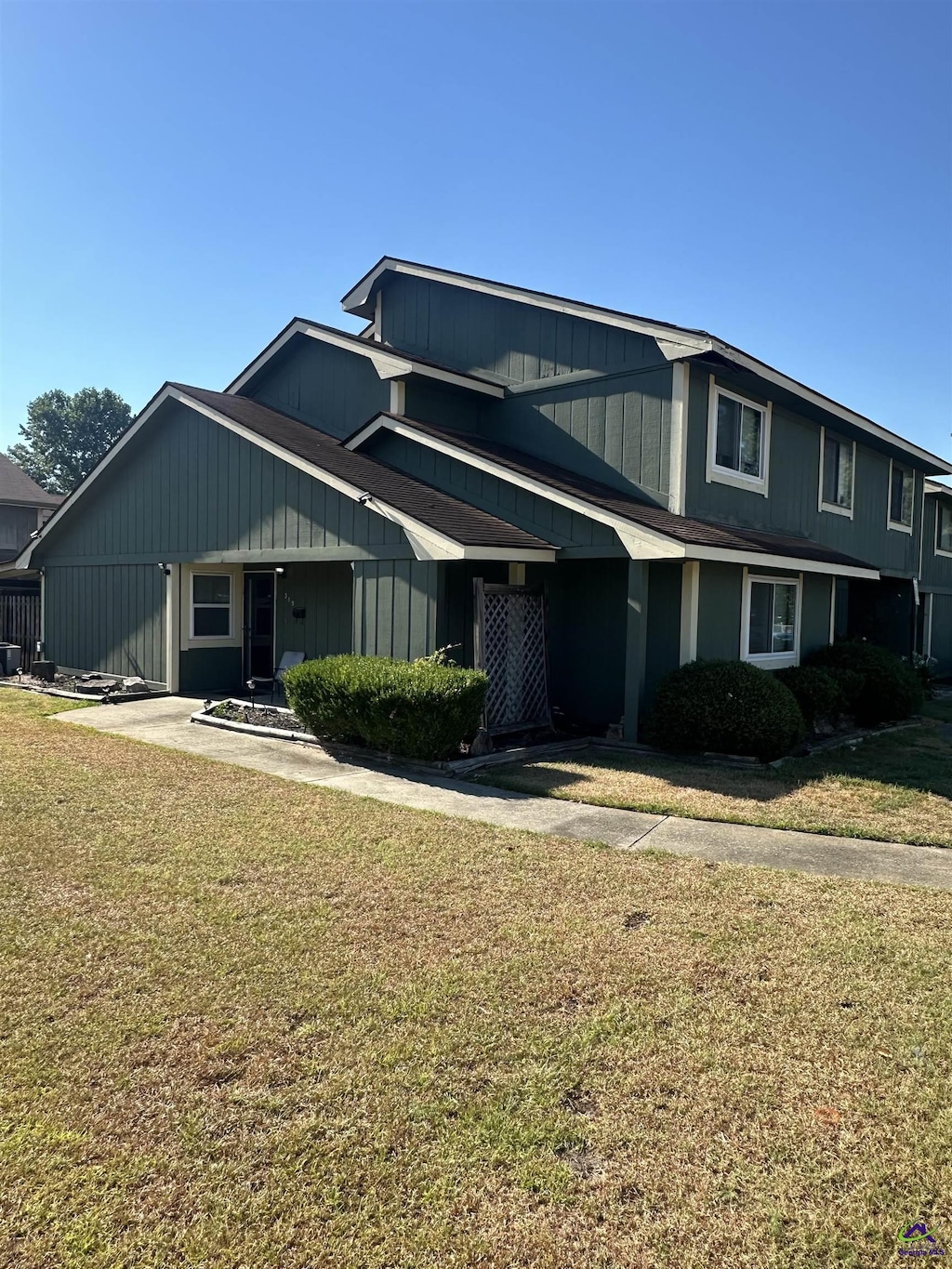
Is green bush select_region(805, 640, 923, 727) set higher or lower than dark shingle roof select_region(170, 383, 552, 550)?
lower

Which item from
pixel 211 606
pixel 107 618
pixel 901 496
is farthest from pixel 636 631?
pixel 901 496

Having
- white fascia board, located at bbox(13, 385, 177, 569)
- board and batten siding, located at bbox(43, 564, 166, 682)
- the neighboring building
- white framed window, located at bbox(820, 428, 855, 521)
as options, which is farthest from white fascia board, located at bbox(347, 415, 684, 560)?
the neighboring building

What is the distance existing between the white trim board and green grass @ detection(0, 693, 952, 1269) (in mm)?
7912

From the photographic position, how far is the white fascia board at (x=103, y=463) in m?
15.0

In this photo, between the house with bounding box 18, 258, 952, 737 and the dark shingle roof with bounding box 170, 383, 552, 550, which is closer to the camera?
the dark shingle roof with bounding box 170, 383, 552, 550

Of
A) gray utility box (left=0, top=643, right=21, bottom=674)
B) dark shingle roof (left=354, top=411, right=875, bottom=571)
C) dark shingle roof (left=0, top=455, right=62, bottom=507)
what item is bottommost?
gray utility box (left=0, top=643, right=21, bottom=674)

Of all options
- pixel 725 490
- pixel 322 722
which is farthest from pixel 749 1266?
pixel 725 490

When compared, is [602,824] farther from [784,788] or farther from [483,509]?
[483,509]

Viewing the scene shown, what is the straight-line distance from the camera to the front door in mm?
15570

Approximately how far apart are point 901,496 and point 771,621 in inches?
355

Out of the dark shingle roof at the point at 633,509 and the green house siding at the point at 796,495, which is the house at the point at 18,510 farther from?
the green house siding at the point at 796,495

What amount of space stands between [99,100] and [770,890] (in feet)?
47.4

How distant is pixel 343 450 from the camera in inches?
551

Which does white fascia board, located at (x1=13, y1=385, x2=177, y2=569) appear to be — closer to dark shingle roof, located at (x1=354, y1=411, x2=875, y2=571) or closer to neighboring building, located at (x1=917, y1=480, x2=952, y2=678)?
dark shingle roof, located at (x1=354, y1=411, x2=875, y2=571)
